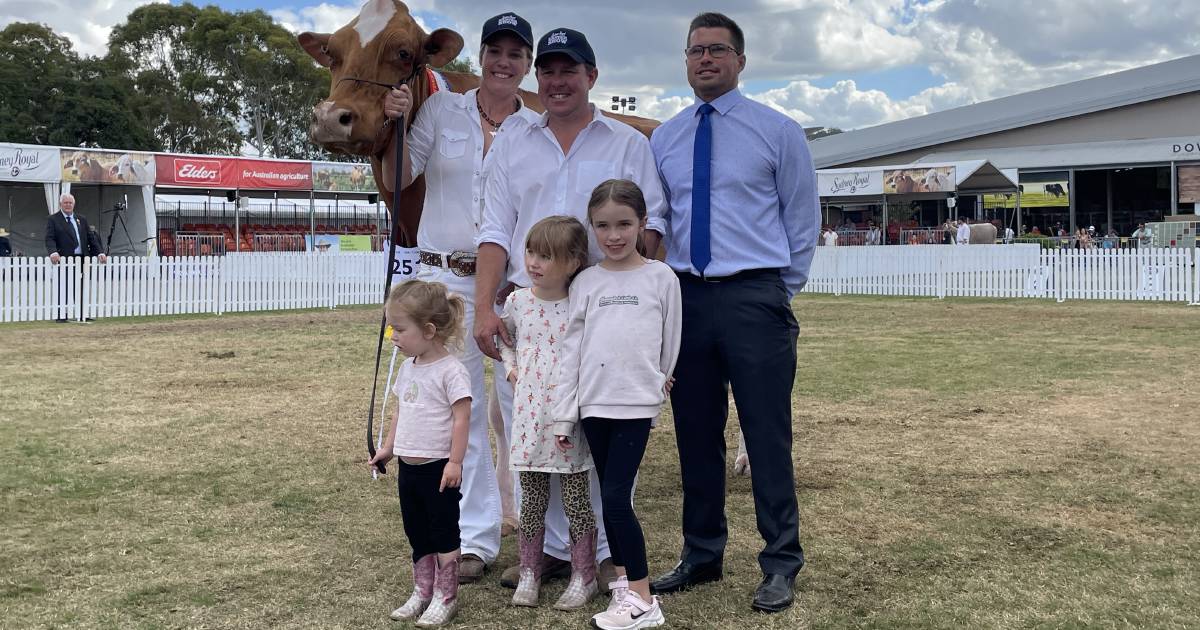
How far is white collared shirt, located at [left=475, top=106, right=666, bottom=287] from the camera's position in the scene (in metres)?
3.59

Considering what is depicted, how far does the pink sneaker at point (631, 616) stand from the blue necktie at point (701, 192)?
1.20 m

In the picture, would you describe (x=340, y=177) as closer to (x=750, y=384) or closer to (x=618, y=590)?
(x=750, y=384)

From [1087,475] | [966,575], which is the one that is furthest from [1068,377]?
[966,575]

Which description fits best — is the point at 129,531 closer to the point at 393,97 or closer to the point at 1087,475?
the point at 393,97

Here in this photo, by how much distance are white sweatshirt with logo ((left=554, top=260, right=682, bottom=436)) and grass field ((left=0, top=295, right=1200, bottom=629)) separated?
776 millimetres

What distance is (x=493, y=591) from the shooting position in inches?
148

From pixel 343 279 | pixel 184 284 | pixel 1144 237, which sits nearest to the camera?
pixel 184 284

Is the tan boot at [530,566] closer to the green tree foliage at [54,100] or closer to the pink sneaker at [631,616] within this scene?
the pink sneaker at [631,616]

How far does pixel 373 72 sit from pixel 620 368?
5.32 feet

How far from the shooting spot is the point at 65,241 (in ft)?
51.3

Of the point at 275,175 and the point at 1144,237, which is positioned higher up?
the point at 275,175

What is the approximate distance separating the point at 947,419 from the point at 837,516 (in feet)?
9.33

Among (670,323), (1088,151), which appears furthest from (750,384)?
(1088,151)

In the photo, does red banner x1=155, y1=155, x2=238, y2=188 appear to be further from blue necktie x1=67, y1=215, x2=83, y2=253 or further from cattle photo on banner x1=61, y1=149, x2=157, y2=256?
blue necktie x1=67, y1=215, x2=83, y2=253
